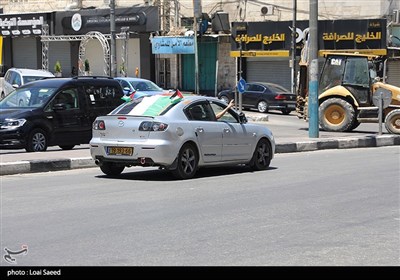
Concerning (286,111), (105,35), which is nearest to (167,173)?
(286,111)

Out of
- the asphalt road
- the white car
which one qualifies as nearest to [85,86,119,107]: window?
the asphalt road

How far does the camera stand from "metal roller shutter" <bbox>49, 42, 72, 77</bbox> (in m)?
52.5

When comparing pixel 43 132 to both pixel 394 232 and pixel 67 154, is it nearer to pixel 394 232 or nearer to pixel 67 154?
pixel 67 154

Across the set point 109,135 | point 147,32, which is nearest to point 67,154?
point 109,135

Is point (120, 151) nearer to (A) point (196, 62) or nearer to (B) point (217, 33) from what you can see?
(A) point (196, 62)

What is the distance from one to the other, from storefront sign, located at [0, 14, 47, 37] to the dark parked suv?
3405cm

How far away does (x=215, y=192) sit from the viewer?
11328 millimetres

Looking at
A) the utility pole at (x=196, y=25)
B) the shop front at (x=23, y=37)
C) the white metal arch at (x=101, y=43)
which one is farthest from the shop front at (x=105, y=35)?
the utility pole at (x=196, y=25)

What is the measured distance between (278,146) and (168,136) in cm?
746

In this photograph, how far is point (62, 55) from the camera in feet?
174

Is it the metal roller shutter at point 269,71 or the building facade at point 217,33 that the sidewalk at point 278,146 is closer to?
the building facade at point 217,33

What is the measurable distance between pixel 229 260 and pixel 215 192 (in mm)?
4488

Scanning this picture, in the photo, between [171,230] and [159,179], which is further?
[159,179]
